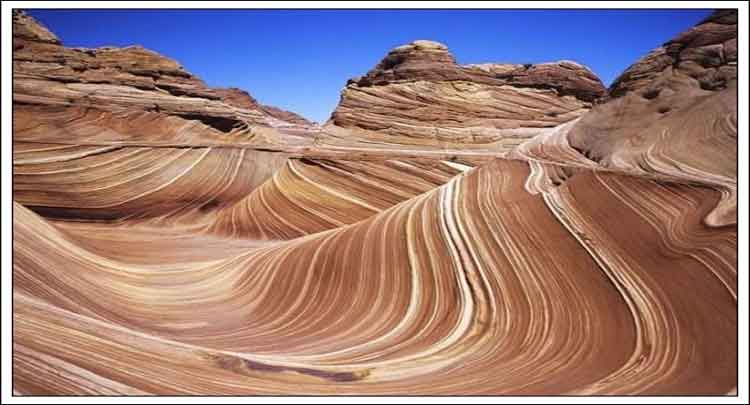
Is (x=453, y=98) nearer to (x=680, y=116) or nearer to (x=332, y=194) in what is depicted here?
(x=332, y=194)

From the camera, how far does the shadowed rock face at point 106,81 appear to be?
1378 centimetres

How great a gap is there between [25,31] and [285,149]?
28.6ft

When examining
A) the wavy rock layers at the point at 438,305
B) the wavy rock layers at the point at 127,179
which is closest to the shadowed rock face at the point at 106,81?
the wavy rock layers at the point at 127,179

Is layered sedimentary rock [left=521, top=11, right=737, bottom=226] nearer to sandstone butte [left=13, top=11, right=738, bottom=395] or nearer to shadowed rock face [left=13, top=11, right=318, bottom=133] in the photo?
sandstone butte [left=13, top=11, right=738, bottom=395]

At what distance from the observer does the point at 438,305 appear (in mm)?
4523

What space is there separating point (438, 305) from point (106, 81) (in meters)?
14.0

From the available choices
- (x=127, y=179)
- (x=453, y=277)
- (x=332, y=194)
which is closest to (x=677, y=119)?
(x=453, y=277)

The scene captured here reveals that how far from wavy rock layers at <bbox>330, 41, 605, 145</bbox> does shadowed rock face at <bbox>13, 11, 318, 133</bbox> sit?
5.13 meters

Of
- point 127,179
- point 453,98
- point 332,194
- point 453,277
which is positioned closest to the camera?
point 453,277

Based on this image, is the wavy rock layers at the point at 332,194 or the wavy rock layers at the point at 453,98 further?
the wavy rock layers at the point at 453,98

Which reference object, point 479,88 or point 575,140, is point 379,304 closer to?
point 575,140

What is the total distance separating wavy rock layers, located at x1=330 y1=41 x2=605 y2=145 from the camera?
39.9 feet

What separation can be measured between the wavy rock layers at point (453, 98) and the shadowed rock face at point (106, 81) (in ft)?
16.8

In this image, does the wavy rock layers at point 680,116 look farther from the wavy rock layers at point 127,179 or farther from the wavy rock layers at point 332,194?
the wavy rock layers at point 127,179
